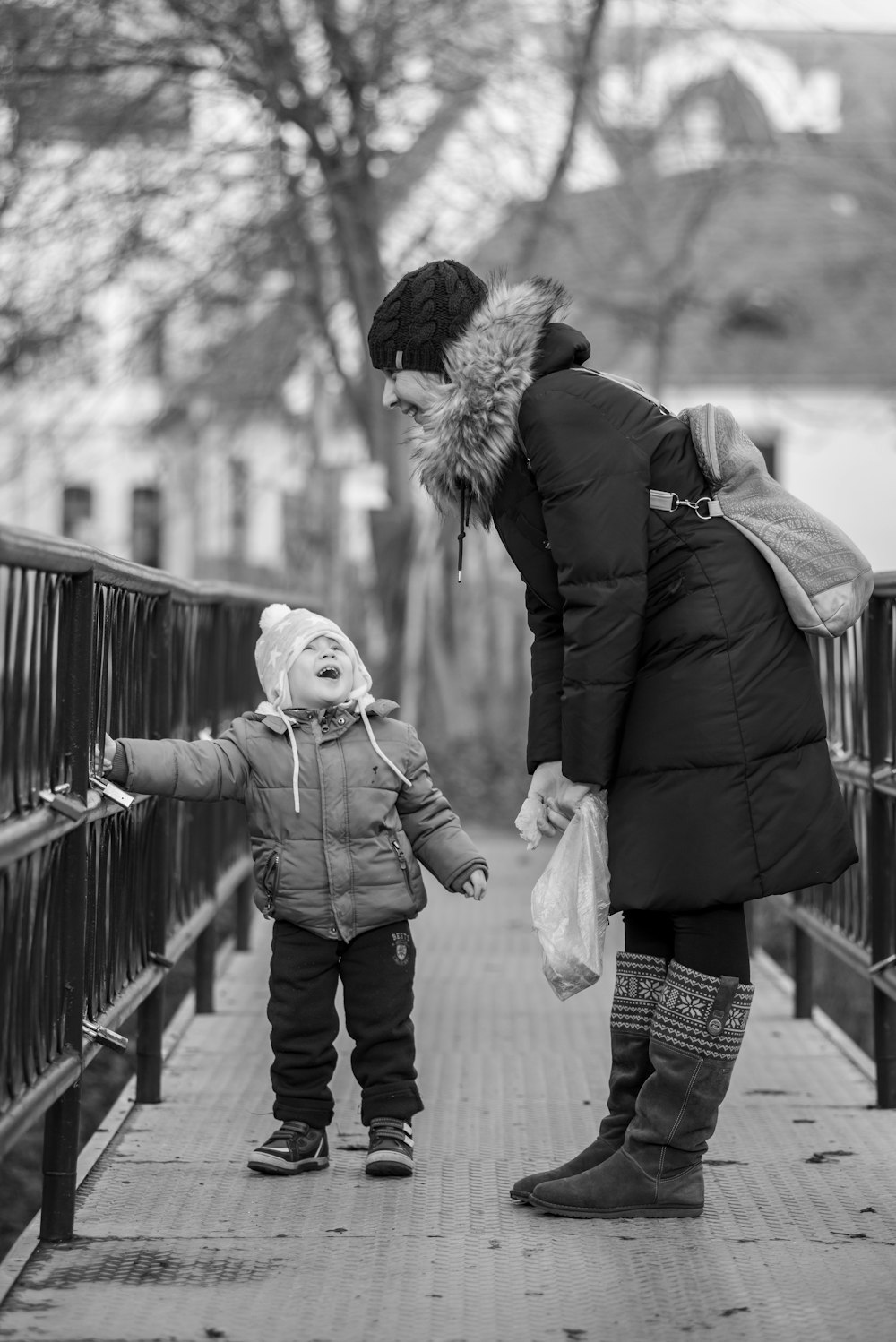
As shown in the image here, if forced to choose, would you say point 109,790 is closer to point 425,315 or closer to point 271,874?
point 271,874

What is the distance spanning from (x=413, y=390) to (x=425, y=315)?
144 millimetres

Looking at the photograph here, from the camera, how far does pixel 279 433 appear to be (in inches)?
687

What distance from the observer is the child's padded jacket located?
12.7ft

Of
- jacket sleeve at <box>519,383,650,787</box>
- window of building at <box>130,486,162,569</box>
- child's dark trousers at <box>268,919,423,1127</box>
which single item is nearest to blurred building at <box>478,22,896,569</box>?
jacket sleeve at <box>519,383,650,787</box>

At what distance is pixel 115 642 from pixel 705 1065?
4.73 ft

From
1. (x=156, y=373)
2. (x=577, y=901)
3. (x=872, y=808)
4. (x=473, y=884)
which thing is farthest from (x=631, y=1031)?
(x=156, y=373)

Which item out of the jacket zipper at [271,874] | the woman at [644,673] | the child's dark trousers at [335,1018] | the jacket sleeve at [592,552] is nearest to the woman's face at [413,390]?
the woman at [644,673]

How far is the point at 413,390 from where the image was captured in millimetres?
3666

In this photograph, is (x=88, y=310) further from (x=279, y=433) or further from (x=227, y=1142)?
(x=227, y=1142)

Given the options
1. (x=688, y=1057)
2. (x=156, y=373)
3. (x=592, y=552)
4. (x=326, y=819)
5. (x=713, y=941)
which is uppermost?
(x=156, y=373)

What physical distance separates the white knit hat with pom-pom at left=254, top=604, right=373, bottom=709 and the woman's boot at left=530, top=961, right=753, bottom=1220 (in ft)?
3.09

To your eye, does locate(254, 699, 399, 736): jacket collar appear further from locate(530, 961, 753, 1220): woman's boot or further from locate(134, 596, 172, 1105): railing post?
locate(530, 961, 753, 1220): woman's boot

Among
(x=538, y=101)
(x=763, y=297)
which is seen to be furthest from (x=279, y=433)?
(x=763, y=297)

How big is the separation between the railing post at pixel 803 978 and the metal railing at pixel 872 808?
0.52m
